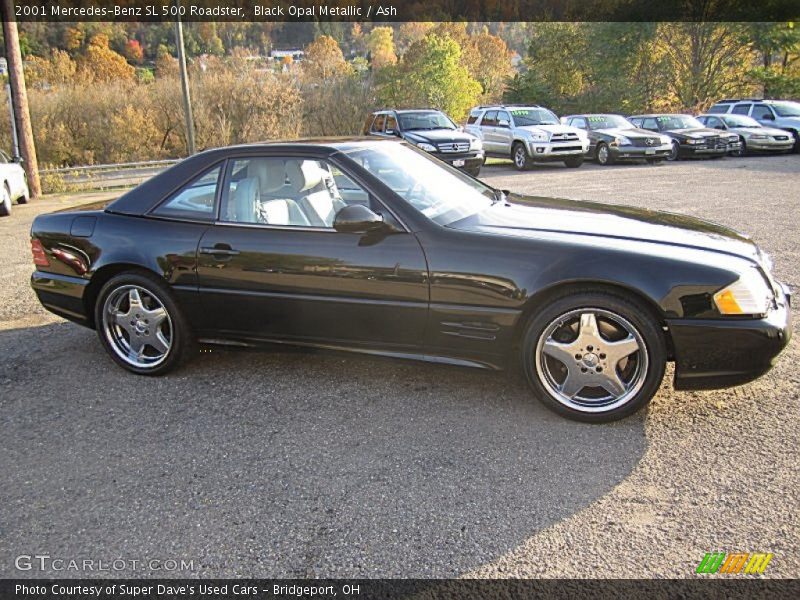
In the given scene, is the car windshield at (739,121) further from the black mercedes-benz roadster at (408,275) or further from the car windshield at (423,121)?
the black mercedes-benz roadster at (408,275)

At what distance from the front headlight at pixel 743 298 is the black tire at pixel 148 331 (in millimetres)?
3155

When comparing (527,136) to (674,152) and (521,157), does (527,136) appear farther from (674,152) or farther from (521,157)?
(674,152)

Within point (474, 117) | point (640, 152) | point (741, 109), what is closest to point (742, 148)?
point (741, 109)

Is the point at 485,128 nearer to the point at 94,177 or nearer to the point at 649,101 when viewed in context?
the point at 94,177

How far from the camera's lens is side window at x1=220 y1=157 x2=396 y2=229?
4277 millimetres

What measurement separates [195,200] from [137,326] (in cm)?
92

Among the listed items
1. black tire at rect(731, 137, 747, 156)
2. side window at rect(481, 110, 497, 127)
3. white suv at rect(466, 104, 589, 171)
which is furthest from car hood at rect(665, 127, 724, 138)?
side window at rect(481, 110, 497, 127)

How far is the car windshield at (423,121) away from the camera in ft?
59.9

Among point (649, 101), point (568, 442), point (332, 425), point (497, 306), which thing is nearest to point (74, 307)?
point (332, 425)

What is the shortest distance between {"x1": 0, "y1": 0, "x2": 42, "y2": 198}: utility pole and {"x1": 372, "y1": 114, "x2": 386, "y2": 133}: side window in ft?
28.2

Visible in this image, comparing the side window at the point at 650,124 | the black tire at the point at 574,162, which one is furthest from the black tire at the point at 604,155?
the side window at the point at 650,124

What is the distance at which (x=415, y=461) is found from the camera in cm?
336

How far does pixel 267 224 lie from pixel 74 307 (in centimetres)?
157

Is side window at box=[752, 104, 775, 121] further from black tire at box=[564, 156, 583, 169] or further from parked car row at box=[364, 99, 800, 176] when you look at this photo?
black tire at box=[564, 156, 583, 169]
